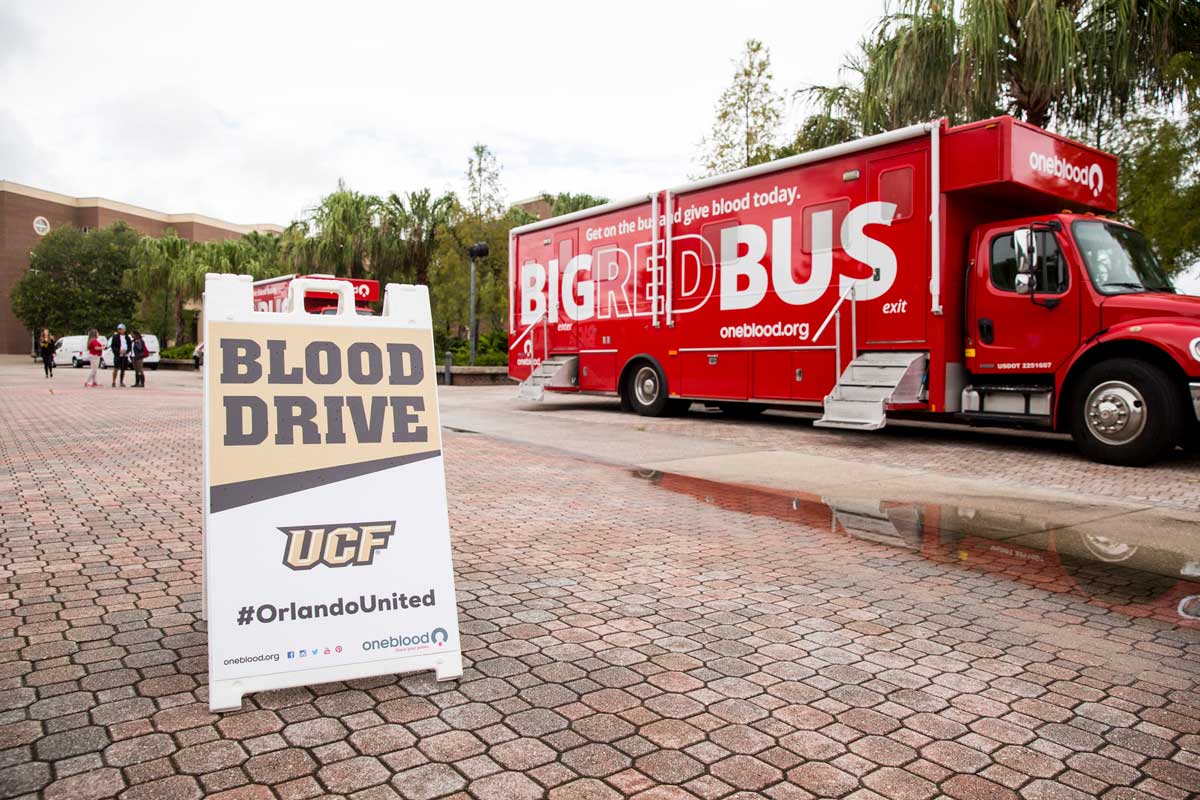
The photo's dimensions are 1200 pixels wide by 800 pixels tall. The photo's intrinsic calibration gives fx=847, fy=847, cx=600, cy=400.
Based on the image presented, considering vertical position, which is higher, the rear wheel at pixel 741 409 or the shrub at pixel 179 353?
the shrub at pixel 179 353

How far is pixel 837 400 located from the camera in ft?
36.4

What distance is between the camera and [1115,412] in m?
9.13

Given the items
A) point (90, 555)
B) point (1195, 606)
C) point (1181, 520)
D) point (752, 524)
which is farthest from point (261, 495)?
point (1181, 520)

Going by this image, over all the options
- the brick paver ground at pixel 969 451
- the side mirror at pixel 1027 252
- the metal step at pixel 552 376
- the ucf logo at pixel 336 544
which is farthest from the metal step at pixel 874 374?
the ucf logo at pixel 336 544

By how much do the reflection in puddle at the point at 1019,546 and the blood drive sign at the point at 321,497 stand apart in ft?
11.3

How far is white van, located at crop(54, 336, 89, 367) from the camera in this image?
44.1 metres

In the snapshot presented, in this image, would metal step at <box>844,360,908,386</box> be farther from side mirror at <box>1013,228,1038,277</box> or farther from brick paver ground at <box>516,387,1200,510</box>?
side mirror at <box>1013,228,1038,277</box>

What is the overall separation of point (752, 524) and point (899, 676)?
289 centimetres

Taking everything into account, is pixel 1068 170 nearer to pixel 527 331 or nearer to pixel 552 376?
pixel 552 376

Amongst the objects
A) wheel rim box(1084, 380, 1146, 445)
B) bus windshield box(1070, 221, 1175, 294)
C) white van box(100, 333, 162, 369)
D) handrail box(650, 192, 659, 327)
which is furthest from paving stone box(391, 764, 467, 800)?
white van box(100, 333, 162, 369)

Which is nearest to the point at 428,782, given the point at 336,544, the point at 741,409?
the point at 336,544

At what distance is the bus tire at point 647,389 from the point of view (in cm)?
1461

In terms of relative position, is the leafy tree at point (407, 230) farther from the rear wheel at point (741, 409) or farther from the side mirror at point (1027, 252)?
the side mirror at point (1027, 252)

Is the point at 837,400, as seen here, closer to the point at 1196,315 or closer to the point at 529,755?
the point at 1196,315
